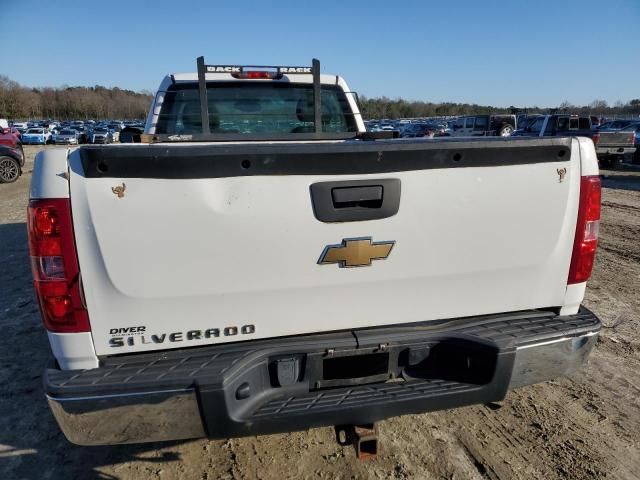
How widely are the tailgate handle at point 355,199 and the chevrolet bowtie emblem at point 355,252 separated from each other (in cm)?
11

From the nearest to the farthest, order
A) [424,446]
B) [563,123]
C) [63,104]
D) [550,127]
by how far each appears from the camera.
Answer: [424,446], [563,123], [550,127], [63,104]

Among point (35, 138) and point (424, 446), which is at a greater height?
point (35, 138)

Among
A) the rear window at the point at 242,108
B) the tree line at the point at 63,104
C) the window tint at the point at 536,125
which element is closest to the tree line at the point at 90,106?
the tree line at the point at 63,104

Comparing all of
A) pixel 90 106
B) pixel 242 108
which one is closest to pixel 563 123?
pixel 242 108

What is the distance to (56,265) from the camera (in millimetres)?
1741

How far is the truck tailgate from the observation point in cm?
172

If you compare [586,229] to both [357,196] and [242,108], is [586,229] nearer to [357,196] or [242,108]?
[357,196]

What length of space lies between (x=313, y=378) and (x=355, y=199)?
838mm

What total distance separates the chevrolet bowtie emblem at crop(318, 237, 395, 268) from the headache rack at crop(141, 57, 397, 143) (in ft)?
6.65

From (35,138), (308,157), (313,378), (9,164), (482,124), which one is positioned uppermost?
(482,124)

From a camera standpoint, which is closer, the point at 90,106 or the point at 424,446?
the point at 424,446

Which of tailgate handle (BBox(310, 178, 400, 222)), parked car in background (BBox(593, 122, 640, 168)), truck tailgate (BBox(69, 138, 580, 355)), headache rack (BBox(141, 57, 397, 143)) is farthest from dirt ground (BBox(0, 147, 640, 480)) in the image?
parked car in background (BBox(593, 122, 640, 168))

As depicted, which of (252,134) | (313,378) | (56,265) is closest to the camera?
(56,265)

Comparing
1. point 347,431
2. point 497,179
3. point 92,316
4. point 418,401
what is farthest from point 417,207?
point 92,316
